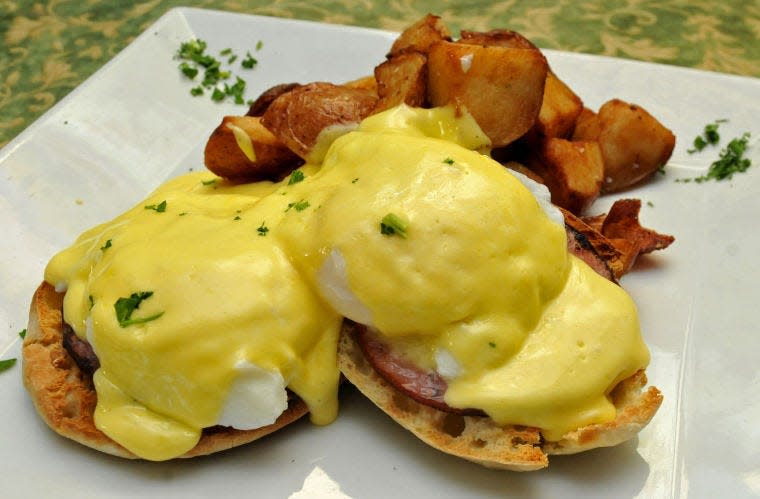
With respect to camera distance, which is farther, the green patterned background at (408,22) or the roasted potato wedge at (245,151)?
the green patterned background at (408,22)

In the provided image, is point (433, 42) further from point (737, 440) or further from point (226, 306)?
point (737, 440)

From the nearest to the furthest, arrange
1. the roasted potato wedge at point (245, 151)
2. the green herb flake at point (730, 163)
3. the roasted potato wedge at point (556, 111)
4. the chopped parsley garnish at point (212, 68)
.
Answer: the roasted potato wedge at point (245, 151), the roasted potato wedge at point (556, 111), the green herb flake at point (730, 163), the chopped parsley garnish at point (212, 68)

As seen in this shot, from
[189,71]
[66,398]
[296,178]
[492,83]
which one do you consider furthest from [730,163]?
[66,398]

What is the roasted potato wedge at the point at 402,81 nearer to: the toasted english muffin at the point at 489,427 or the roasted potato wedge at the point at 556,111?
the roasted potato wedge at the point at 556,111

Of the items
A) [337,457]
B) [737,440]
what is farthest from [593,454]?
[337,457]

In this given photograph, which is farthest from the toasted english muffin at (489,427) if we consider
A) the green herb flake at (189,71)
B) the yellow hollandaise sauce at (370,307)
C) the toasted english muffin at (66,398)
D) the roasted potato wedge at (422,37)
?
the green herb flake at (189,71)

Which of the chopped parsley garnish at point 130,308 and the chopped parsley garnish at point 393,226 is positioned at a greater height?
the chopped parsley garnish at point 393,226

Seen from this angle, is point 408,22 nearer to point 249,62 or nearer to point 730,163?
point 249,62
